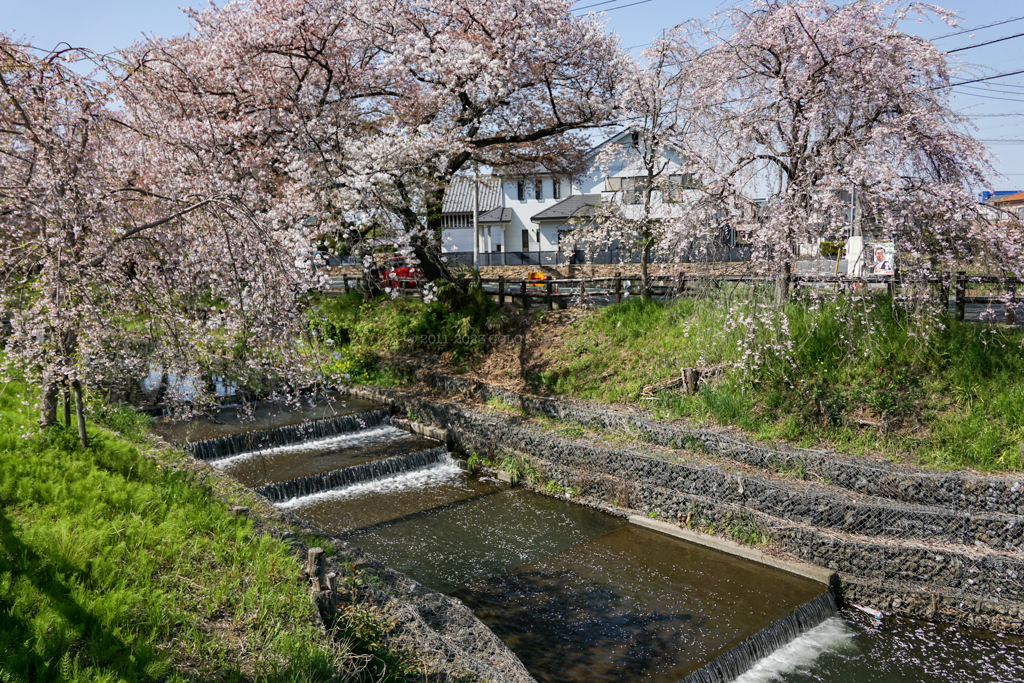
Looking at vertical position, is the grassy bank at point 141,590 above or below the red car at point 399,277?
below

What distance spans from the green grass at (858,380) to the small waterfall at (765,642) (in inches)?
101

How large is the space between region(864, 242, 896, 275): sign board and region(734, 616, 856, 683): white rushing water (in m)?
5.10

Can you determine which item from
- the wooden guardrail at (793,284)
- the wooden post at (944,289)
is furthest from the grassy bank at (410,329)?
the wooden post at (944,289)

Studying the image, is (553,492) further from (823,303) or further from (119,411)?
(119,411)

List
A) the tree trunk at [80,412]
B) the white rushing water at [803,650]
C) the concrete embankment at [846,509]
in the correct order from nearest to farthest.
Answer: the white rushing water at [803,650] → the tree trunk at [80,412] → the concrete embankment at [846,509]

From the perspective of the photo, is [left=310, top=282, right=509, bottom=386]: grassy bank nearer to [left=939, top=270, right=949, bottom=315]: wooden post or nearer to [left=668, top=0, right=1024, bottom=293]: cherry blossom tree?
[left=668, top=0, right=1024, bottom=293]: cherry blossom tree

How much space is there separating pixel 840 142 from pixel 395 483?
9644 millimetres

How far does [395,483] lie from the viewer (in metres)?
10.7

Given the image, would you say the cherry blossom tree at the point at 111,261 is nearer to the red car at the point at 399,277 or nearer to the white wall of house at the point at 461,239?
the red car at the point at 399,277

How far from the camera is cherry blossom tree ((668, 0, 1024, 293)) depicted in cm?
860

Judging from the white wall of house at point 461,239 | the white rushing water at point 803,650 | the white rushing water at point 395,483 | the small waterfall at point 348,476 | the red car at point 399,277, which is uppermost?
the white wall of house at point 461,239

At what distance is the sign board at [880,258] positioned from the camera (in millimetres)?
8766

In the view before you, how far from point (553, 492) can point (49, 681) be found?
7.66 m

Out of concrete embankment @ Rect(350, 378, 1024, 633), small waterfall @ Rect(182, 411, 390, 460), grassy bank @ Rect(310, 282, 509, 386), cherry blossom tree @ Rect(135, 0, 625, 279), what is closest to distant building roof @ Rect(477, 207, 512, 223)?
grassy bank @ Rect(310, 282, 509, 386)
